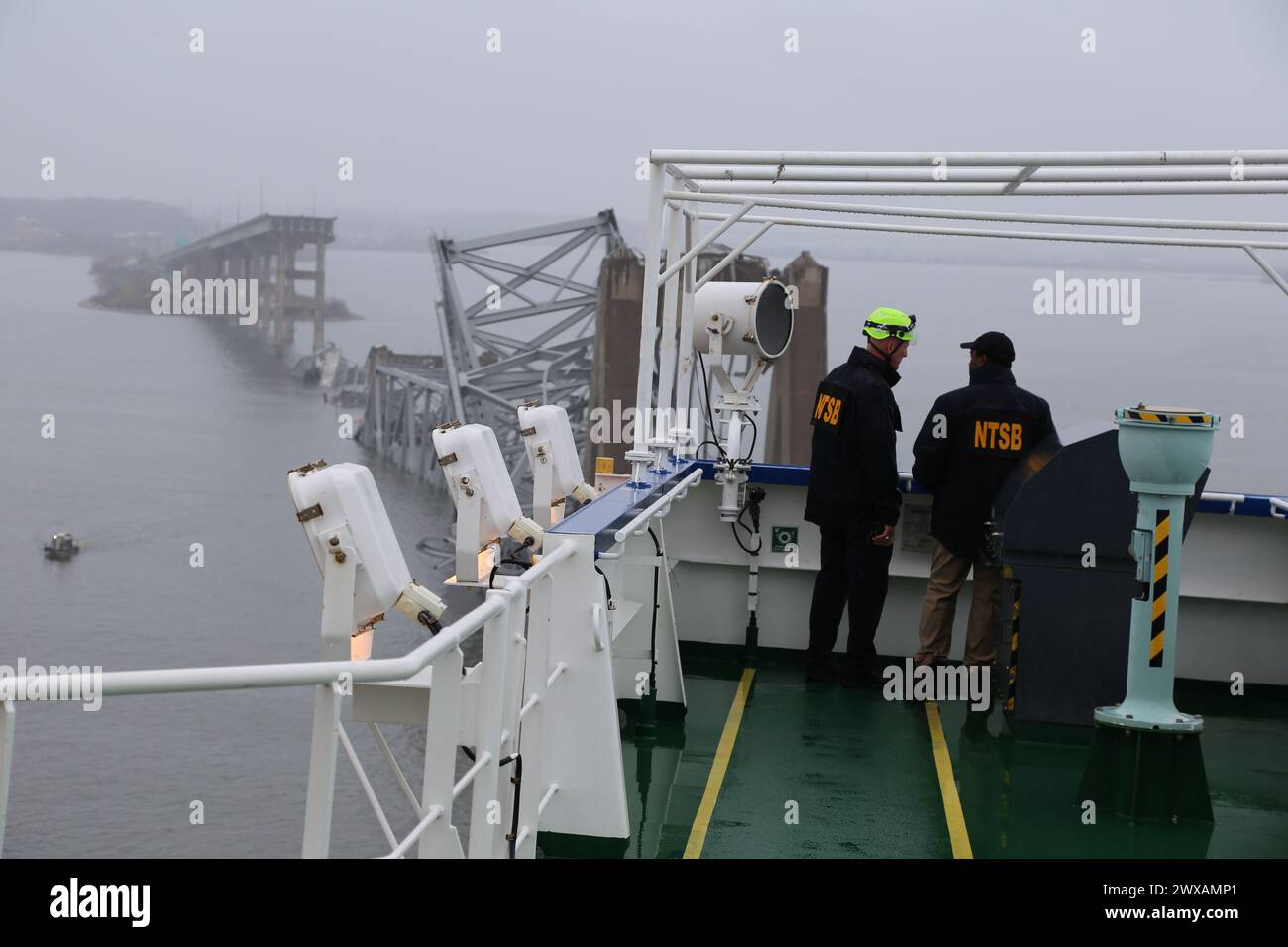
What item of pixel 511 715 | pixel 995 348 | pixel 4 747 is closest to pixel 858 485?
pixel 995 348

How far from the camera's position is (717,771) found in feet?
18.5

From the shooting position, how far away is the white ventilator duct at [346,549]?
347 centimetres

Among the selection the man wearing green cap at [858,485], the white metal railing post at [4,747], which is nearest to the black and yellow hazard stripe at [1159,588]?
the man wearing green cap at [858,485]

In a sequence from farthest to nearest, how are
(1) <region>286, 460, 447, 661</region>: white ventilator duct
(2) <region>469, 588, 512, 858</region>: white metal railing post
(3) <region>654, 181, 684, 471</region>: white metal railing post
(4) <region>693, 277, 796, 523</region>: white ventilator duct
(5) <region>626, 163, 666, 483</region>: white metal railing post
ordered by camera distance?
(4) <region>693, 277, 796, 523</region>: white ventilator duct < (3) <region>654, 181, 684, 471</region>: white metal railing post < (5) <region>626, 163, 666, 483</region>: white metal railing post < (1) <region>286, 460, 447, 661</region>: white ventilator duct < (2) <region>469, 588, 512, 858</region>: white metal railing post

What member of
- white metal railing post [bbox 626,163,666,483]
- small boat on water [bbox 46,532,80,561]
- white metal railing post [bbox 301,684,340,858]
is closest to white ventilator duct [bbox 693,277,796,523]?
white metal railing post [bbox 626,163,666,483]

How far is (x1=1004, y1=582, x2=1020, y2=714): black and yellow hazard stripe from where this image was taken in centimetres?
600

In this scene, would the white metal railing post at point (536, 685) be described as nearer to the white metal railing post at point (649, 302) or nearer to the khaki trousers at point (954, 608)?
the white metal railing post at point (649, 302)

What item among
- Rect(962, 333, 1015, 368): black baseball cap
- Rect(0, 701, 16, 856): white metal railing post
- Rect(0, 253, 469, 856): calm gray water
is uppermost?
Rect(962, 333, 1015, 368): black baseball cap

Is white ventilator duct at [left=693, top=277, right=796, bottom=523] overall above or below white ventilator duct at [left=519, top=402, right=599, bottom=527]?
above

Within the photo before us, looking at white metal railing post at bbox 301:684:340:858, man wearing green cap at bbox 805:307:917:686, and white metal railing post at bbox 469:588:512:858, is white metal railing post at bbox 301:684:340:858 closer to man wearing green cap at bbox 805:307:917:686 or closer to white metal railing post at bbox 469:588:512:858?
white metal railing post at bbox 469:588:512:858

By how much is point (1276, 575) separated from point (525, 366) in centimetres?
8288

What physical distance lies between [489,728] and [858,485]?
3768mm

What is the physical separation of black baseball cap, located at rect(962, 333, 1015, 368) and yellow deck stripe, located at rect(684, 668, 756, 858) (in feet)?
6.73

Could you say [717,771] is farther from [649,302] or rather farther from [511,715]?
[649,302]
